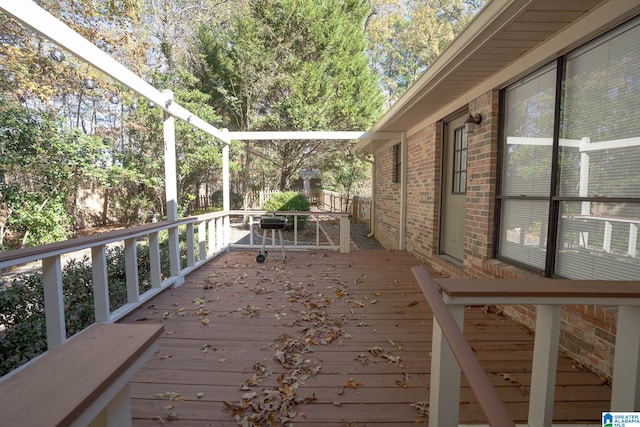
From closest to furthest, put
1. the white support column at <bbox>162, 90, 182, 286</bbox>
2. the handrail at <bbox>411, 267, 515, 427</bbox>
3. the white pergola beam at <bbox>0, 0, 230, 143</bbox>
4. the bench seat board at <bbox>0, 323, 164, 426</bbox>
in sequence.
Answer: the bench seat board at <bbox>0, 323, 164, 426</bbox> → the handrail at <bbox>411, 267, 515, 427</bbox> → the white pergola beam at <bbox>0, 0, 230, 143</bbox> → the white support column at <bbox>162, 90, 182, 286</bbox>

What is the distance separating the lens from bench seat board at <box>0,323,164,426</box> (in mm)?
657

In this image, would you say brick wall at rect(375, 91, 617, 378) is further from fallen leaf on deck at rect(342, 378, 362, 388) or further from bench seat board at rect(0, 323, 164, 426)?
bench seat board at rect(0, 323, 164, 426)

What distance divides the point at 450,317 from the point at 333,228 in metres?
11.3

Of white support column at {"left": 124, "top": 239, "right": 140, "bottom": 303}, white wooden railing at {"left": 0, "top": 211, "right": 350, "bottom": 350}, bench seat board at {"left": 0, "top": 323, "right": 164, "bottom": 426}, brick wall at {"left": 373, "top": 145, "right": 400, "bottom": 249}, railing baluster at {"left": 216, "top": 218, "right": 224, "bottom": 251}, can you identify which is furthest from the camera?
brick wall at {"left": 373, "top": 145, "right": 400, "bottom": 249}

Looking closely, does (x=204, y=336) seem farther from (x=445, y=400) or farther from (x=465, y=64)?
(x=465, y=64)

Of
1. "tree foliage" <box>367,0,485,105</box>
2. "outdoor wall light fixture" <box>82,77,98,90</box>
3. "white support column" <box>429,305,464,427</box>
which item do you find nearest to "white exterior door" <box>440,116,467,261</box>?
"white support column" <box>429,305,464,427</box>

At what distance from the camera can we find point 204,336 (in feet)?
9.41

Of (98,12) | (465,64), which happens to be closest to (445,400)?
(465,64)

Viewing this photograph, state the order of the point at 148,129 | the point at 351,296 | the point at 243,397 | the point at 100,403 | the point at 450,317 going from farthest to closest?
the point at 148,129, the point at 351,296, the point at 243,397, the point at 450,317, the point at 100,403

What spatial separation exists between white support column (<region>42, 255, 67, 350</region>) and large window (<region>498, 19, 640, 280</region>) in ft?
12.7

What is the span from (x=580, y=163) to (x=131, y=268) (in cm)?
415

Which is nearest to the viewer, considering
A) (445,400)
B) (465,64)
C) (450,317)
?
(450,317)

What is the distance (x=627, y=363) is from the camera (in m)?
1.27

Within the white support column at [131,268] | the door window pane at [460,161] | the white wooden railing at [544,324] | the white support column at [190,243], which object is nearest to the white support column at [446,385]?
the white wooden railing at [544,324]
